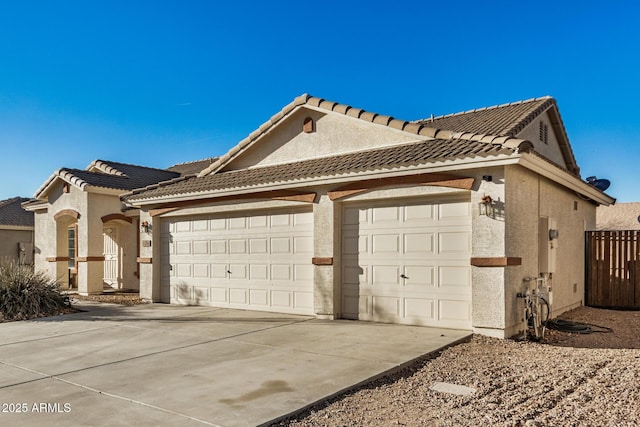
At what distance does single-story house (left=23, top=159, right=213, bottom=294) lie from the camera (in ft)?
54.5

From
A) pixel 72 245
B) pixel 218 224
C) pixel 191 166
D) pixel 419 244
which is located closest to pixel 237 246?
pixel 218 224

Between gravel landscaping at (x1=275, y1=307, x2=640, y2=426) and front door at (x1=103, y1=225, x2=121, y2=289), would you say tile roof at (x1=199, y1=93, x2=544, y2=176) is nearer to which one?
gravel landscaping at (x1=275, y1=307, x2=640, y2=426)

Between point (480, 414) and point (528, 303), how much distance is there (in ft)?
14.6

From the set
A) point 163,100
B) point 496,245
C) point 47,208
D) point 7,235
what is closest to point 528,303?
point 496,245

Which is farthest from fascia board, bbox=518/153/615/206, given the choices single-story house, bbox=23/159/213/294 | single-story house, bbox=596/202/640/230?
single-story house, bbox=596/202/640/230

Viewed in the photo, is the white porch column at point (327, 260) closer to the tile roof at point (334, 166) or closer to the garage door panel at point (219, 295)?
the tile roof at point (334, 166)

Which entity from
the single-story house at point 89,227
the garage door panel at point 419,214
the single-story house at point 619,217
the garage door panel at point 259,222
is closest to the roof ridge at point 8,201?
the single-story house at point 89,227

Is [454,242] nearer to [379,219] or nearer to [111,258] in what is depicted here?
[379,219]

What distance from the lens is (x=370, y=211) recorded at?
989 centimetres

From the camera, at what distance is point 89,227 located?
16.5 metres

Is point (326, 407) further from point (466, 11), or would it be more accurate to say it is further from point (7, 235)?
point (7, 235)

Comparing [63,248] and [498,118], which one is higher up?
[498,118]

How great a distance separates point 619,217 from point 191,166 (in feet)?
128

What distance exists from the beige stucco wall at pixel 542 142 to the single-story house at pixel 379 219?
0.05 meters
